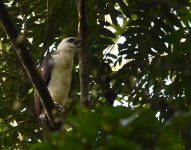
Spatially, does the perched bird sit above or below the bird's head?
below

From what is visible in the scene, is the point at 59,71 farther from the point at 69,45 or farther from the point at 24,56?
the point at 24,56

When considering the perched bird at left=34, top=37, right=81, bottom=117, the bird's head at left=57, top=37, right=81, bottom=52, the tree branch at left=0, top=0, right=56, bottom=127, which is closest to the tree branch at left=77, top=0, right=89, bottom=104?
the tree branch at left=0, top=0, right=56, bottom=127

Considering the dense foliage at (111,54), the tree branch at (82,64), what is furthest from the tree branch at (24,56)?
the dense foliage at (111,54)

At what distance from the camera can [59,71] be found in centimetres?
549

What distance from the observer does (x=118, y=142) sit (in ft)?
3.51

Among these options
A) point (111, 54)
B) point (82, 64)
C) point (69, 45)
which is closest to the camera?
point (82, 64)

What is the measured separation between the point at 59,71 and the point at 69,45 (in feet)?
1.41

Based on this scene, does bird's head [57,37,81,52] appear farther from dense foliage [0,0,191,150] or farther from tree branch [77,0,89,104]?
tree branch [77,0,89,104]

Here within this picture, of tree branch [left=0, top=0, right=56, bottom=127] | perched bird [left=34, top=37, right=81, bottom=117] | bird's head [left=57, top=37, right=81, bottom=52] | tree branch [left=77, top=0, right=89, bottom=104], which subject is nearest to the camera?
tree branch [left=0, top=0, right=56, bottom=127]

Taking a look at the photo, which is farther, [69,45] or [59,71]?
[59,71]

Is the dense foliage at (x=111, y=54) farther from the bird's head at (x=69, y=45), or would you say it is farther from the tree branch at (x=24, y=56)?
the tree branch at (x=24, y=56)

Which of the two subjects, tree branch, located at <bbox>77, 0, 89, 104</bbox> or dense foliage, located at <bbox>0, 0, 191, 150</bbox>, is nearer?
tree branch, located at <bbox>77, 0, 89, 104</bbox>

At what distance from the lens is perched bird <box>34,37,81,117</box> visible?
5289 millimetres

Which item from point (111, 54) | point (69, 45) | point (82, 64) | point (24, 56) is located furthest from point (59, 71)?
point (24, 56)
